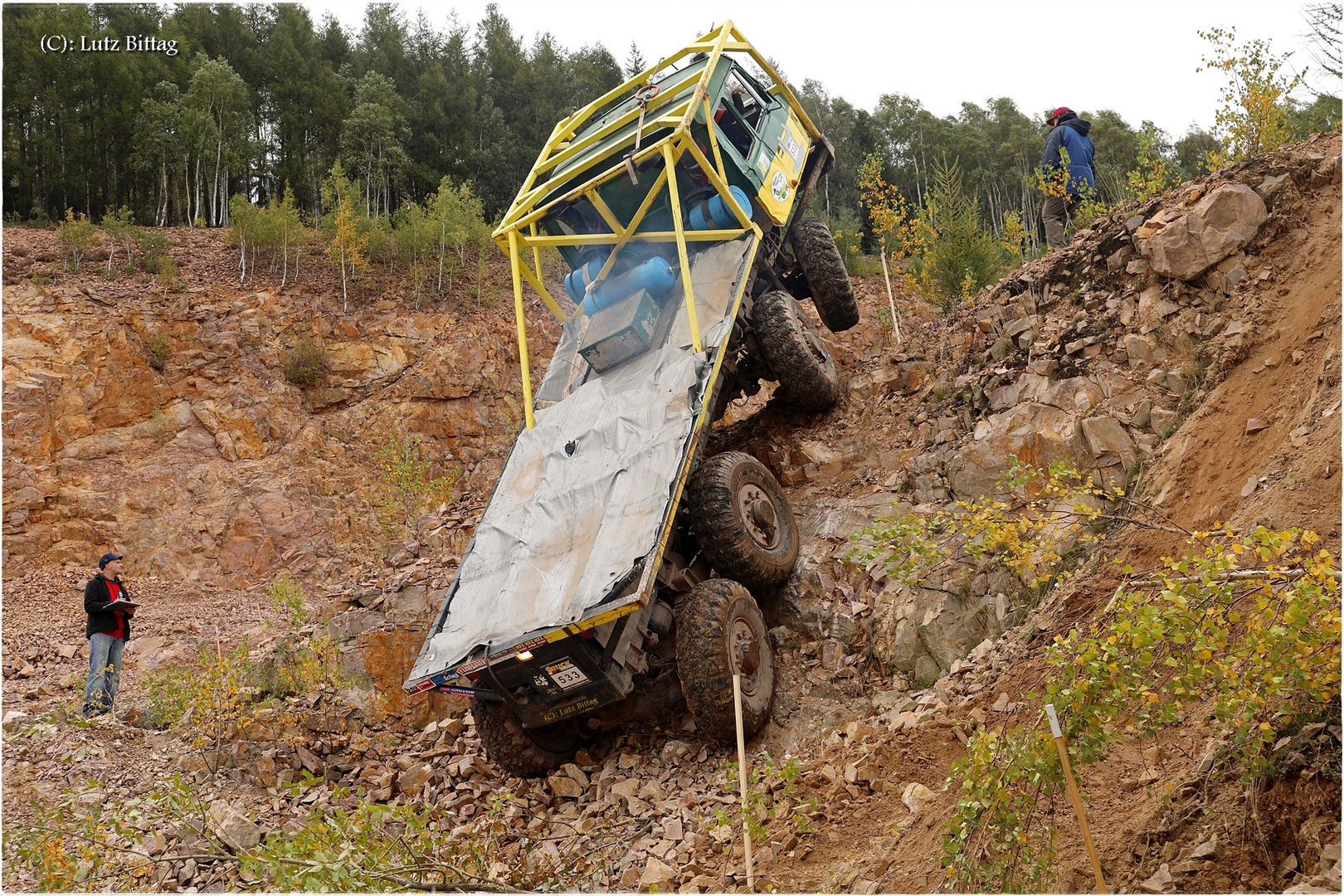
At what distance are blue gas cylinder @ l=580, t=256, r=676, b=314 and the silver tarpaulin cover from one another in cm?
17

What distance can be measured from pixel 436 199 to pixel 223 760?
13825 mm

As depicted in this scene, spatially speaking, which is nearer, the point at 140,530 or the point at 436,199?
the point at 140,530

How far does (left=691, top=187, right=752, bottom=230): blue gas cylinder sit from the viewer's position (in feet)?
28.1

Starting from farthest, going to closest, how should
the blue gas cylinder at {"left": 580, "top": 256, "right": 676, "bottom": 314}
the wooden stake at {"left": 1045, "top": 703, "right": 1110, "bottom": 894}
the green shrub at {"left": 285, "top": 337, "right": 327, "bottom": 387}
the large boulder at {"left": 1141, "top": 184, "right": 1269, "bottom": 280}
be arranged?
the green shrub at {"left": 285, "top": 337, "right": 327, "bottom": 387}
the blue gas cylinder at {"left": 580, "top": 256, "right": 676, "bottom": 314}
the large boulder at {"left": 1141, "top": 184, "right": 1269, "bottom": 280}
the wooden stake at {"left": 1045, "top": 703, "right": 1110, "bottom": 894}

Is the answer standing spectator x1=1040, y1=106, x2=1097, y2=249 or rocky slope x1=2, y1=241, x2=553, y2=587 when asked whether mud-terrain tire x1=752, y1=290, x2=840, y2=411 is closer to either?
standing spectator x1=1040, y1=106, x2=1097, y2=249

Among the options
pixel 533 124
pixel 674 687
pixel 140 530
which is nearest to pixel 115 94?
pixel 533 124

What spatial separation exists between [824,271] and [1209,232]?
348 centimetres

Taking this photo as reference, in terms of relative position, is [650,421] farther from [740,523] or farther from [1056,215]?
[1056,215]

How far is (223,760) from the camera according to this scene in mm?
7336

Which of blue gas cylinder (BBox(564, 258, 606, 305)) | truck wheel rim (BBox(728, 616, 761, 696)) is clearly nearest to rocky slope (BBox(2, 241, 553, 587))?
blue gas cylinder (BBox(564, 258, 606, 305))

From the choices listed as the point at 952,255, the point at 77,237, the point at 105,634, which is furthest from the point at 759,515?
the point at 77,237

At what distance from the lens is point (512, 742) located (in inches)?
261

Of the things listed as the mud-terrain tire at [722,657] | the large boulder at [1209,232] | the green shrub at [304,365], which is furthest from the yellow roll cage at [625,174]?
the green shrub at [304,365]

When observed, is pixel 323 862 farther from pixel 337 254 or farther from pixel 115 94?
pixel 115 94
